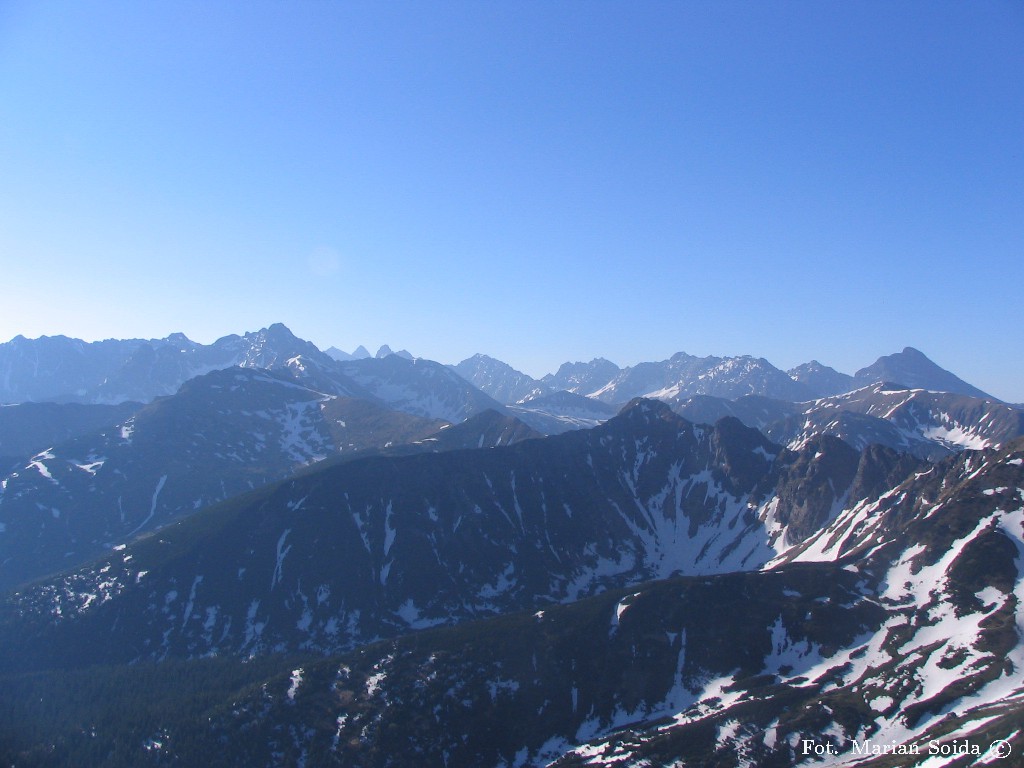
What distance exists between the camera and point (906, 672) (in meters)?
170

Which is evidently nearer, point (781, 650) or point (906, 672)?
point (906, 672)

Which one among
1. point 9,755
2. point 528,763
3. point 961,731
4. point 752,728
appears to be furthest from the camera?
point 9,755

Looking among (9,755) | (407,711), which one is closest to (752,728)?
(407,711)

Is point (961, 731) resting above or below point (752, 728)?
above

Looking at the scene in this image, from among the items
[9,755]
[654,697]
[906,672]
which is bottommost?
[9,755]

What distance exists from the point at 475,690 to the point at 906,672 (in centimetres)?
10418

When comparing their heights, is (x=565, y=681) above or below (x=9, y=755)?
above

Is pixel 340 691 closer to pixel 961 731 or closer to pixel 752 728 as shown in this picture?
pixel 752 728

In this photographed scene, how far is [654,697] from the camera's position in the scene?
191 metres

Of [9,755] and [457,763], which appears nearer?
[457,763]

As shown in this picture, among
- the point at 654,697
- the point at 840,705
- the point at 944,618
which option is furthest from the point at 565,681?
the point at 944,618

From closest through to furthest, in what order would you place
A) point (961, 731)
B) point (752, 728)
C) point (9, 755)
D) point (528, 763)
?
point (961, 731)
point (752, 728)
point (528, 763)
point (9, 755)

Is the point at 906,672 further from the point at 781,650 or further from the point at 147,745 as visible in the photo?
the point at 147,745

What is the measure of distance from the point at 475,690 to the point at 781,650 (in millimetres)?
82472
